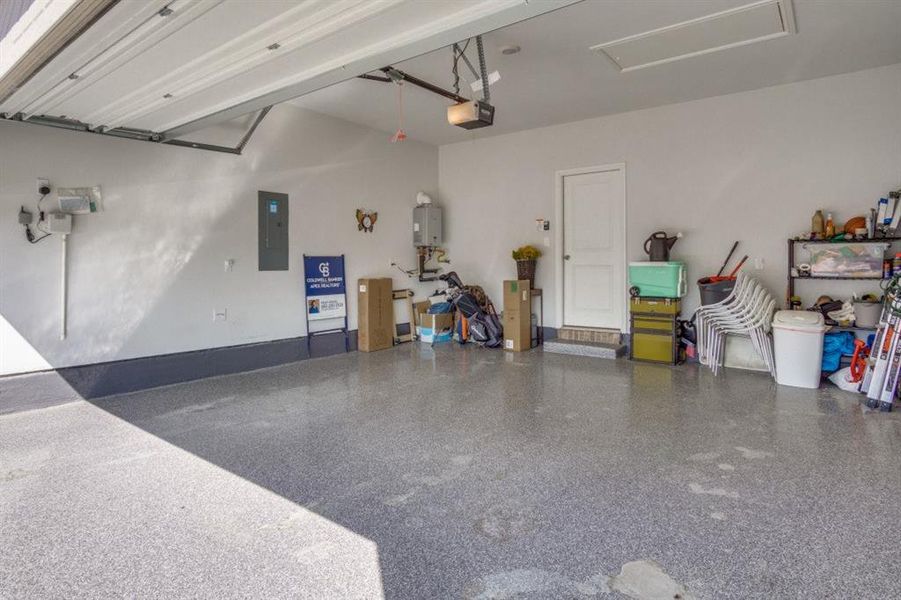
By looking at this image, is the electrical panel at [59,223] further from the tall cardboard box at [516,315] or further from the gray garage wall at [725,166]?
the gray garage wall at [725,166]

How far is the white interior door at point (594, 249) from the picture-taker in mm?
6355

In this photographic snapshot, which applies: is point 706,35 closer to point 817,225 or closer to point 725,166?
point 725,166

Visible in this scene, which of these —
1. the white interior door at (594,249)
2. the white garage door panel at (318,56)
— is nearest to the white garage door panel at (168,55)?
the white garage door panel at (318,56)

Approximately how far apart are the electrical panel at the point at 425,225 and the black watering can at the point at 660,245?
3.09m

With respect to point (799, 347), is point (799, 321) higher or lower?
higher

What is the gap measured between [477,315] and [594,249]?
5.93 feet

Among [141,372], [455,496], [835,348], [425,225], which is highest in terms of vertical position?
[425,225]

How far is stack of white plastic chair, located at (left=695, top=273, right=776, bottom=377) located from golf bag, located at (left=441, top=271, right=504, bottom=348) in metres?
2.50

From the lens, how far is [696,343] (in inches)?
220

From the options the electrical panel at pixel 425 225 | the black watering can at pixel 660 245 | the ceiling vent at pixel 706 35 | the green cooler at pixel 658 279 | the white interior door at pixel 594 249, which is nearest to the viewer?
the ceiling vent at pixel 706 35

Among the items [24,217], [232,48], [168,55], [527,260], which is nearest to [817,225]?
[527,260]

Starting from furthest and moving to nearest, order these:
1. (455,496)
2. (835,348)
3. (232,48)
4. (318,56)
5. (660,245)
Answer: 1. (660,245)
2. (835,348)
3. (318,56)
4. (232,48)
5. (455,496)

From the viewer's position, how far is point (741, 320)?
492 centimetres

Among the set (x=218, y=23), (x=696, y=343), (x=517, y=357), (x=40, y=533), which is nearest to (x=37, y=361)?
(x=40, y=533)
